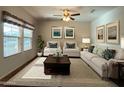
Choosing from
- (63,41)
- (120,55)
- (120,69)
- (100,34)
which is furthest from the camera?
(63,41)

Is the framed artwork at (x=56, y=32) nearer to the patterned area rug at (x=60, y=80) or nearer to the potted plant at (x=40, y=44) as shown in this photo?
the potted plant at (x=40, y=44)

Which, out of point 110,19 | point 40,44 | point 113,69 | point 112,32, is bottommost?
point 113,69

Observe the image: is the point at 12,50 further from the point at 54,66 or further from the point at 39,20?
the point at 39,20

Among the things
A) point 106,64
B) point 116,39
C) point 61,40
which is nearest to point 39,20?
point 61,40

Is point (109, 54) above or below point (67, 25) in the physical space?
below

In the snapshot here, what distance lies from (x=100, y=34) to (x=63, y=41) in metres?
1.84

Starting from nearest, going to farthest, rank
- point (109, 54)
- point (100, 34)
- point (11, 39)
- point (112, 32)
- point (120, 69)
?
1. point (120, 69)
2. point (11, 39)
3. point (109, 54)
4. point (112, 32)
5. point (100, 34)

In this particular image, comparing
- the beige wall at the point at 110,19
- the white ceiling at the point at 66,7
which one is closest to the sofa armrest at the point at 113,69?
the beige wall at the point at 110,19

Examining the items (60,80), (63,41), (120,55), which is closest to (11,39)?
(60,80)

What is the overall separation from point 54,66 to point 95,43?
348 centimetres

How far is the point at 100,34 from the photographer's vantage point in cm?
666

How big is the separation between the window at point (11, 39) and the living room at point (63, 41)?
1.1 inches

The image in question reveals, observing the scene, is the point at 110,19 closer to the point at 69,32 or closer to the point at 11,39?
the point at 69,32
